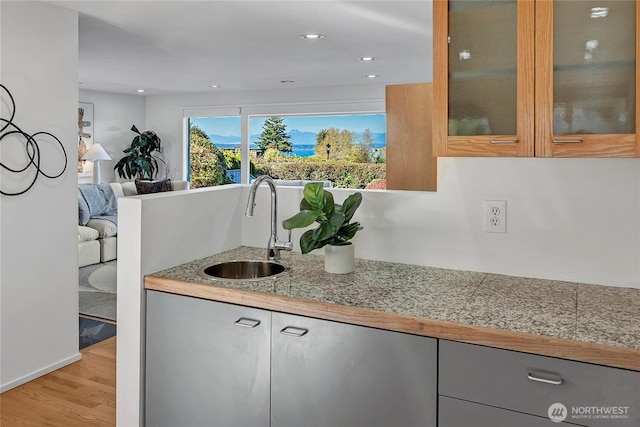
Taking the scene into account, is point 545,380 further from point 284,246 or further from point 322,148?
point 322,148

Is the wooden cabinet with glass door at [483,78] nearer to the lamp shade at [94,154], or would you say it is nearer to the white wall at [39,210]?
the white wall at [39,210]

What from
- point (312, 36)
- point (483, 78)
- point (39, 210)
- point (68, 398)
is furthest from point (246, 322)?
point (312, 36)

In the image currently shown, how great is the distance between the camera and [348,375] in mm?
1491

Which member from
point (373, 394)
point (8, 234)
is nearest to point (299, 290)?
point (373, 394)

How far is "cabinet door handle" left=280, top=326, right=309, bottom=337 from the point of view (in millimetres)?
1546

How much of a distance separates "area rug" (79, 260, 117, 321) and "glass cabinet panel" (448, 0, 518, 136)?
10.8ft

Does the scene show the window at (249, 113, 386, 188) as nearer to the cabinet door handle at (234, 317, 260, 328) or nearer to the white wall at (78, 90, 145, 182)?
the white wall at (78, 90, 145, 182)

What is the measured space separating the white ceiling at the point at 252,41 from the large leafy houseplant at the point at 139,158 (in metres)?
1.73

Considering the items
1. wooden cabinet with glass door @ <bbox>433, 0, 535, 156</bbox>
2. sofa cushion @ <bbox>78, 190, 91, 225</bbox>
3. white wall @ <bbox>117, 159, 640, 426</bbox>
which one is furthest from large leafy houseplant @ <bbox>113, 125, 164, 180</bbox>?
wooden cabinet with glass door @ <bbox>433, 0, 535, 156</bbox>

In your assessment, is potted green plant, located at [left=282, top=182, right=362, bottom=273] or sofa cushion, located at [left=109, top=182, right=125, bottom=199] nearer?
potted green plant, located at [left=282, top=182, right=362, bottom=273]

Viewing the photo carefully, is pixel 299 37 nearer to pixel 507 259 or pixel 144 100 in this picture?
pixel 507 259

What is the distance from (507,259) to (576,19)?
2.79 feet

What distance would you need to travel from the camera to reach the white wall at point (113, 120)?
25.8 feet

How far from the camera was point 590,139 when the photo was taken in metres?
1.44
